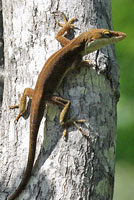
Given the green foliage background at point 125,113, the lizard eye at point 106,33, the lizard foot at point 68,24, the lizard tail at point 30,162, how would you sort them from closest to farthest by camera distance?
the lizard tail at point 30,162 < the lizard foot at point 68,24 < the lizard eye at point 106,33 < the green foliage background at point 125,113

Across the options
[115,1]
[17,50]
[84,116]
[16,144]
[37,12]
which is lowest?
[16,144]

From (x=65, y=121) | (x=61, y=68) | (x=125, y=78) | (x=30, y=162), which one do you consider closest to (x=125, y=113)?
(x=125, y=78)

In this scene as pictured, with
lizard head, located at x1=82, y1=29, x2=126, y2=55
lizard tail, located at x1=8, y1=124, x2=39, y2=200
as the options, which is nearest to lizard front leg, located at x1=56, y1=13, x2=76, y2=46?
lizard head, located at x1=82, y1=29, x2=126, y2=55

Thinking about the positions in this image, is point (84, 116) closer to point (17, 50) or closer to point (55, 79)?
point (55, 79)

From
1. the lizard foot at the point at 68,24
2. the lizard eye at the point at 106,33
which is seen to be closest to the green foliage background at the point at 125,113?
the lizard eye at the point at 106,33

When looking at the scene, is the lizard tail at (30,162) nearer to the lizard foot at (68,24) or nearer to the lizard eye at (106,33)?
the lizard foot at (68,24)

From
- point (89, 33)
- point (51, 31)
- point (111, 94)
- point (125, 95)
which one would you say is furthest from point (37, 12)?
point (125, 95)

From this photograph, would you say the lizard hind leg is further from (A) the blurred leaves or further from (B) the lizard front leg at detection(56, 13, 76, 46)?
(A) the blurred leaves
